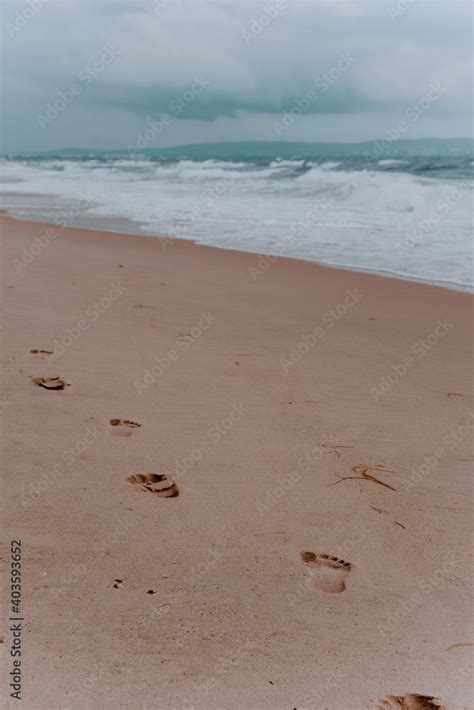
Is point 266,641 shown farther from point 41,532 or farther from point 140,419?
point 140,419

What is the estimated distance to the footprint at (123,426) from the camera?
11.0ft

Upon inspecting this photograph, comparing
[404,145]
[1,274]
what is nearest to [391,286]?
[1,274]

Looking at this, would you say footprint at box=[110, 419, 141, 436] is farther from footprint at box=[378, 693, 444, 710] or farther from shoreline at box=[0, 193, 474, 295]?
shoreline at box=[0, 193, 474, 295]

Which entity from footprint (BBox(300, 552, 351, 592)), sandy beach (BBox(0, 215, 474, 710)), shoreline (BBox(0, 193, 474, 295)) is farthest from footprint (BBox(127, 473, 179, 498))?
shoreline (BBox(0, 193, 474, 295))

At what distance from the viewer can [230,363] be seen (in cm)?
461

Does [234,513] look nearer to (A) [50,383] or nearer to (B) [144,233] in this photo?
(A) [50,383]

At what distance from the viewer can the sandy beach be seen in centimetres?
189

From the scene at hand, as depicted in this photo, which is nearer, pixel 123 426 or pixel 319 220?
pixel 123 426

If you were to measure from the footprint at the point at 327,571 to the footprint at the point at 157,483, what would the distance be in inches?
25.3

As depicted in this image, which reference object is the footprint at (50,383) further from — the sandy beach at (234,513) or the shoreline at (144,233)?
the shoreline at (144,233)

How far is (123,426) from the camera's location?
11.2ft

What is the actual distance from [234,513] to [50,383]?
1.63 m

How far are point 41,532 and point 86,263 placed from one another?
627 cm

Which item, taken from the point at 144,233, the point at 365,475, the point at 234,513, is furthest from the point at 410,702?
the point at 144,233
